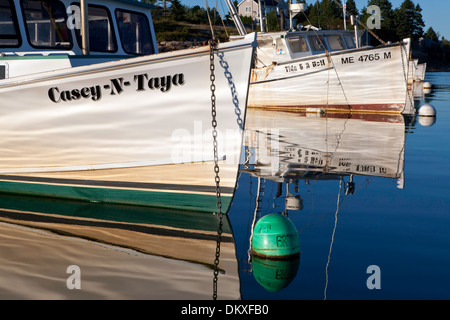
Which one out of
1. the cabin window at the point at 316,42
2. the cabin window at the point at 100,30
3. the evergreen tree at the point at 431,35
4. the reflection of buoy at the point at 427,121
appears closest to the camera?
the cabin window at the point at 100,30

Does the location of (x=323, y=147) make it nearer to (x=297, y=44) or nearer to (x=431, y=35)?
(x=297, y=44)

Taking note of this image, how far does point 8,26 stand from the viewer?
9641 millimetres

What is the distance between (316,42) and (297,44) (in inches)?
28.1

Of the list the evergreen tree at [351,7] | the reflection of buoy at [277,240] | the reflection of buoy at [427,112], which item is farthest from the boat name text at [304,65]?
the evergreen tree at [351,7]

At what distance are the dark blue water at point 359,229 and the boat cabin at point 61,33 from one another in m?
3.12

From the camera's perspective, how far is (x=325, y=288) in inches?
221

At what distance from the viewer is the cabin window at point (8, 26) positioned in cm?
955

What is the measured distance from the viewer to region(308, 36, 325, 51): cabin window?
77.9 ft

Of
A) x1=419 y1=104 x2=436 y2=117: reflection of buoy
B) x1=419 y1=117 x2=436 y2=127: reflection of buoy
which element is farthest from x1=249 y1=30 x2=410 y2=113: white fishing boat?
x1=419 y1=117 x2=436 y2=127: reflection of buoy

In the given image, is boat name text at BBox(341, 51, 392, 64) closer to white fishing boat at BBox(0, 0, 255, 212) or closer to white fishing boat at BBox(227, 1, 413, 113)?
white fishing boat at BBox(227, 1, 413, 113)

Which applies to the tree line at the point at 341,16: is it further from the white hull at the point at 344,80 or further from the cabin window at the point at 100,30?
the cabin window at the point at 100,30
